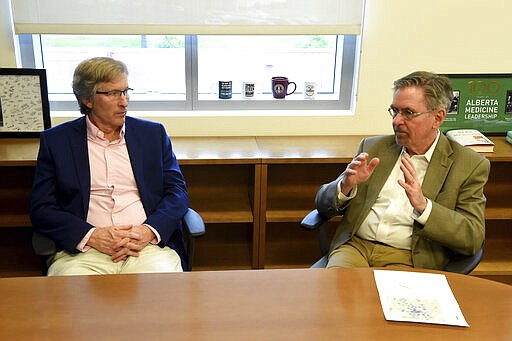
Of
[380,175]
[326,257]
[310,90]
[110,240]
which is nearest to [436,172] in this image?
[380,175]

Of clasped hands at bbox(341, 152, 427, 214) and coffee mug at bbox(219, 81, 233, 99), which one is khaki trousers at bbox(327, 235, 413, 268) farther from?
coffee mug at bbox(219, 81, 233, 99)

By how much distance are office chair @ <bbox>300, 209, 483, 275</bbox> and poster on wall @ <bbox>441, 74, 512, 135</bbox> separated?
1126 mm

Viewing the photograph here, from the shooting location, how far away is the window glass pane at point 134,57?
9.70ft

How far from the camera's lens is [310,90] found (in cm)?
309

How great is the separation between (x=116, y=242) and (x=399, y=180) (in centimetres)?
109

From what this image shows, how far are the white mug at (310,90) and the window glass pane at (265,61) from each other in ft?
0.11

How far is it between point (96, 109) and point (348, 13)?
1403 mm

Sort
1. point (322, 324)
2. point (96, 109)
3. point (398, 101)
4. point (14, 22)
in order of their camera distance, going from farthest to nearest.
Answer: point (14, 22) → point (96, 109) → point (398, 101) → point (322, 324)

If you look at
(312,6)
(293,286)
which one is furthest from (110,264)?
(312,6)

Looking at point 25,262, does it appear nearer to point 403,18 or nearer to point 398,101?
point 398,101

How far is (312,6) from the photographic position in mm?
2779

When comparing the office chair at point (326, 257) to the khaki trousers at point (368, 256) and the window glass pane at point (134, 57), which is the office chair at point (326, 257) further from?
the window glass pane at point (134, 57)

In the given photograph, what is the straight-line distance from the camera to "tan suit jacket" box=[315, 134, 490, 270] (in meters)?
1.93

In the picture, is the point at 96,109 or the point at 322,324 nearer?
the point at 322,324
